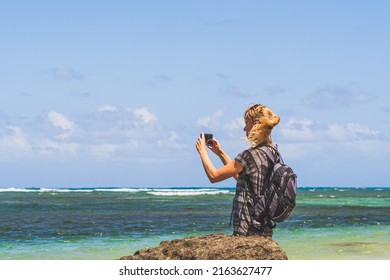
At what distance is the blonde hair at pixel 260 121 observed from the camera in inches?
252

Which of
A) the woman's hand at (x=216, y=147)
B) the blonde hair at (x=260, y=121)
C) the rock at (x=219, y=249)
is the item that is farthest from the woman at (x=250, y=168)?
the rock at (x=219, y=249)

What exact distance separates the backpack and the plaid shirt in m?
0.06

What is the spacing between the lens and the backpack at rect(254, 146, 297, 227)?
21.1 feet

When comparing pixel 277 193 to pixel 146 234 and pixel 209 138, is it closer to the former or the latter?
pixel 209 138

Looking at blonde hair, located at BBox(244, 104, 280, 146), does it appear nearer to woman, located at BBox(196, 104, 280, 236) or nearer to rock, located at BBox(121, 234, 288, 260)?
woman, located at BBox(196, 104, 280, 236)

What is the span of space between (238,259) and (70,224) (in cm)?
2387

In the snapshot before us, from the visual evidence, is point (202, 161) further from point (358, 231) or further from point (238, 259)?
point (358, 231)

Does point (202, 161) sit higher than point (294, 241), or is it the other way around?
point (202, 161)

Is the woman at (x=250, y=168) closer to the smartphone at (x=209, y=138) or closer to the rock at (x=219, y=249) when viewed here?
the smartphone at (x=209, y=138)

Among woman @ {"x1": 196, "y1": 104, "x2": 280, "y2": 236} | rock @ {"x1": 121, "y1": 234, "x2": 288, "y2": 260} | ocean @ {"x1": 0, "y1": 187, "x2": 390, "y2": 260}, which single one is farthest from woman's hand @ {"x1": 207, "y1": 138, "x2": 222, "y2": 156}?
ocean @ {"x1": 0, "y1": 187, "x2": 390, "y2": 260}

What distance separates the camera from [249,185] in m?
6.64

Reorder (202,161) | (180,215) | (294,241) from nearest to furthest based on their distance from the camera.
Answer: (202,161)
(294,241)
(180,215)
